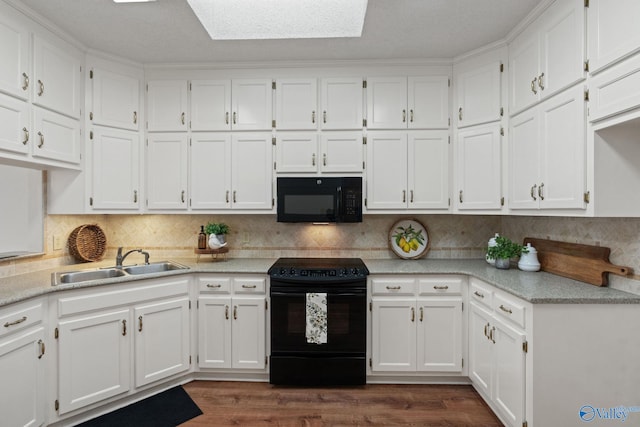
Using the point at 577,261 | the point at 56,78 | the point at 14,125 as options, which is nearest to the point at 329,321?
the point at 577,261

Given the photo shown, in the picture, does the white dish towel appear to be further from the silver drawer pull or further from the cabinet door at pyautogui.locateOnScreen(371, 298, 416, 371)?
the silver drawer pull

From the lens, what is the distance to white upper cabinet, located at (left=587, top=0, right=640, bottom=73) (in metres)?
1.43

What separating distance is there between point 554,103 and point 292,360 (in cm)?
253

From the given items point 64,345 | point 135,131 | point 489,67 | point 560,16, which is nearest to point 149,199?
point 135,131

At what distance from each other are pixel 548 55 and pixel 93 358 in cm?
357

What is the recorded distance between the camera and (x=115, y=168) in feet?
8.81

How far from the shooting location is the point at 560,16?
1.88m

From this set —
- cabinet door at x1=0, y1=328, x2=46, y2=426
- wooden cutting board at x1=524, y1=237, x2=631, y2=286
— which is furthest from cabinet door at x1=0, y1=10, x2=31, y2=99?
wooden cutting board at x1=524, y1=237, x2=631, y2=286

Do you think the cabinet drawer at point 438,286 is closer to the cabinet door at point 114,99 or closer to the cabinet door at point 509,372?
the cabinet door at point 509,372

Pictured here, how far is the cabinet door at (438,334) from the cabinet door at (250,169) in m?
1.60

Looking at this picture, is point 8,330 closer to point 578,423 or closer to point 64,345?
point 64,345

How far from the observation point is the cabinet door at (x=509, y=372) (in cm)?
179

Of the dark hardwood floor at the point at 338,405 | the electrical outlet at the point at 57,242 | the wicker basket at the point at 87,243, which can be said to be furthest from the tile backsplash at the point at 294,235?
the dark hardwood floor at the point at 338,405

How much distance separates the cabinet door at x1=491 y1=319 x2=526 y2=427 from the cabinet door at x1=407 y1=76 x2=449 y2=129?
1672 millimetres
